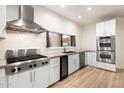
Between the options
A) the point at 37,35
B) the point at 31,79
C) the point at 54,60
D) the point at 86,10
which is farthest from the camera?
Answer: the point at 86,10

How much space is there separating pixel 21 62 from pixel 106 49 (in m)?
4.14

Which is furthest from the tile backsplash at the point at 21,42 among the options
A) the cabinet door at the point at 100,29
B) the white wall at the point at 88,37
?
the white wall at the point at 88,37

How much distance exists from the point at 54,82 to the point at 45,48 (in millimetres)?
1199

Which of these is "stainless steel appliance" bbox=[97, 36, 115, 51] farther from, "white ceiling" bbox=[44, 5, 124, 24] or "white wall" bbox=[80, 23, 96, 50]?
"white wall" bbox=[80, 23, 96, 50]

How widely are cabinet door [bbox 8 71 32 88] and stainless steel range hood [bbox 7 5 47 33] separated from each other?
1047 mm

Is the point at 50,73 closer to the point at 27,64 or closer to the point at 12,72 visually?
the point at 27,64

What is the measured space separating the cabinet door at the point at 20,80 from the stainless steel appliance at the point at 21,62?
8 centimetres

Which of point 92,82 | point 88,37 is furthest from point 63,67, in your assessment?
point 88,37

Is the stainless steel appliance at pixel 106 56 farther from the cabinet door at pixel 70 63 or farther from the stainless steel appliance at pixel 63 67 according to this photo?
the stainless steel appliance at pixel 63 67

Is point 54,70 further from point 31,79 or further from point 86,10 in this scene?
point 86,10

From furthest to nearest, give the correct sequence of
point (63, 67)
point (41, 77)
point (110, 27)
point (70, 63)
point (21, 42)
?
point (110, 27)
point (70, 63)
point (63, 67)
point (21, 42)
point (41, 77)

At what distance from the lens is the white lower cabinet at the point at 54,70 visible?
11.2 ft

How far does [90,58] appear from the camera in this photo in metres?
6.66
